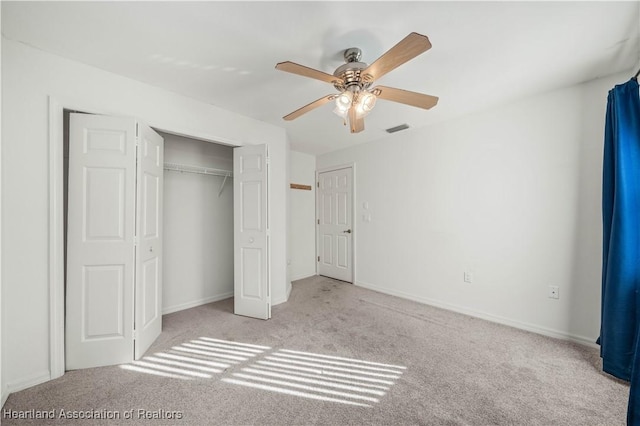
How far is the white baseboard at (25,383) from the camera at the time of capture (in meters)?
1.64

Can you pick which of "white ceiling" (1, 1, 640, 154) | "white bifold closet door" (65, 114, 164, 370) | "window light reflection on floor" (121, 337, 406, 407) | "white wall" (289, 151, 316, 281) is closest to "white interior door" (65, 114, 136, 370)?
"white bifold closet door" (65, 114, 164, 370)

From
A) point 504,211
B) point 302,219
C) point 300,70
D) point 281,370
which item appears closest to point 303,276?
point 302,219

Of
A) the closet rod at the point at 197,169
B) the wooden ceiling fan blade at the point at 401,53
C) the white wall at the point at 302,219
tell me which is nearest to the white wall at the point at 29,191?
the closet rod at the point at 197,169

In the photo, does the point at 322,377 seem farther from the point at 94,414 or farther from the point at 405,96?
the point at 405,96

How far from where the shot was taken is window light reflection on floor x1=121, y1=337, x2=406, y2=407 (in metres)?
1.70

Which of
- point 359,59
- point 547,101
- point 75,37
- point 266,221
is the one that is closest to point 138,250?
point 266,221

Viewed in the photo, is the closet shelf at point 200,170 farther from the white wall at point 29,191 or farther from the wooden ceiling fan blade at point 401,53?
the wooden ceiling fan blade at point 401,53

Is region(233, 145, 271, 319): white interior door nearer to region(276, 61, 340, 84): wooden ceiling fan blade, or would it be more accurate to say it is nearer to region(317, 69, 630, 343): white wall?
region(276, 61, 340, 84): wooden ceiling fan blade

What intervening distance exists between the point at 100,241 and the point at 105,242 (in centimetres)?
3

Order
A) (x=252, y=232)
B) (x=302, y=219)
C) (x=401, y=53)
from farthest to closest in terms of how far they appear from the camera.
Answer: (x=302, y=219), (x=252, y=232), (x=401, y=53)

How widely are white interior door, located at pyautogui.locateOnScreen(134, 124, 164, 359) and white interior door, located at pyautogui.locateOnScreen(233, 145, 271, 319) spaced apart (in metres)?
0.82

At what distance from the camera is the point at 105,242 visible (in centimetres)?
199

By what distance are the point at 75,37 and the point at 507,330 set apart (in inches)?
179

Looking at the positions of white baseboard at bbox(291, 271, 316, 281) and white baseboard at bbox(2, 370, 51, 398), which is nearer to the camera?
white baseboard at bbox(2, 370, 51, 398)
